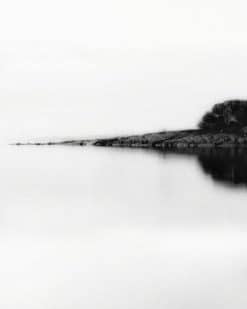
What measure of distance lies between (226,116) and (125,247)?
87.9 m

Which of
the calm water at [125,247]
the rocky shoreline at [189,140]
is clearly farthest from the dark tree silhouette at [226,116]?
the calm water at [125,247]

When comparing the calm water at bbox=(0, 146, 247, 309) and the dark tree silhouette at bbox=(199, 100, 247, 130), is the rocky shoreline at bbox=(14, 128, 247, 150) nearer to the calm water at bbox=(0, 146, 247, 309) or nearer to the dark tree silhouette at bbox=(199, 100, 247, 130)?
the dark tree silhouette at bbox=(199, 100, 247, 130)

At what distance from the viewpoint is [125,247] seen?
20922 mm

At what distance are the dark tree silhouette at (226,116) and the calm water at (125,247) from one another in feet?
215

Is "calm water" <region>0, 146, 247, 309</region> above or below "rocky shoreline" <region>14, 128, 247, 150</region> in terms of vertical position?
below

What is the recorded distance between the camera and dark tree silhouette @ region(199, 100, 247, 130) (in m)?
107

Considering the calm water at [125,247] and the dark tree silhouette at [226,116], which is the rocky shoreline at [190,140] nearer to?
the dark tree silhouette at [226,116]

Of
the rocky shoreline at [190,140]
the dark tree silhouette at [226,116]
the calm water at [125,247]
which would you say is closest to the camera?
the calm water at [125,247]

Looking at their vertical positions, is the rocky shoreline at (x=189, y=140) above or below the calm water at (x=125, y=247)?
above

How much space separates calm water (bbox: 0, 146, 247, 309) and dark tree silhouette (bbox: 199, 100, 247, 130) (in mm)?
65425

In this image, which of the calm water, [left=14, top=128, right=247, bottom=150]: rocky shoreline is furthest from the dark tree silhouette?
the calm water

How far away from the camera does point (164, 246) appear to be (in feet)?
68.3

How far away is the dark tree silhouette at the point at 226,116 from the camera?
350ft

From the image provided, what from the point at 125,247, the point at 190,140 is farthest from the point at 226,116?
the point at 125,247
